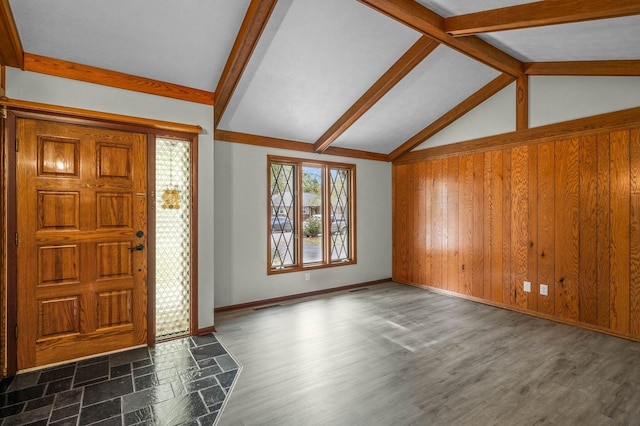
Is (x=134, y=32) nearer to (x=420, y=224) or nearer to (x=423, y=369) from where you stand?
(x=423, y=369)


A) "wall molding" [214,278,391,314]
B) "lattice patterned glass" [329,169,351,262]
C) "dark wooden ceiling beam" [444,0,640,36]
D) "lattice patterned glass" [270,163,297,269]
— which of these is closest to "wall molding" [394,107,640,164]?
"lattice patterned glass" [329,169,351,262]

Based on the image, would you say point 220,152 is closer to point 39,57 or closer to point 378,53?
point 39,57

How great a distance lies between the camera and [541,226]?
13.2 feet

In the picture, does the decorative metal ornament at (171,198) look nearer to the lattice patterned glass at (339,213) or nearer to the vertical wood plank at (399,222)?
the lattice patterned glass at (339,213)

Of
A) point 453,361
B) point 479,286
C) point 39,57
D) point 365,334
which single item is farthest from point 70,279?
point 479,286

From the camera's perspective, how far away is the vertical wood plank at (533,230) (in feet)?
13.3

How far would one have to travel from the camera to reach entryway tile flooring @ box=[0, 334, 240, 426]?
2092 mm

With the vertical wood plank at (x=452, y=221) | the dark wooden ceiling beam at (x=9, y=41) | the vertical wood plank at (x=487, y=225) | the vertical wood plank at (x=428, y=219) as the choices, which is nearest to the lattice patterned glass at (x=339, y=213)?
the vertical wood plank at (x=428, y=219)

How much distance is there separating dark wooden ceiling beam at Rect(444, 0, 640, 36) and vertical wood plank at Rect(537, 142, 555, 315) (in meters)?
1.97

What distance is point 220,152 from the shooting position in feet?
13.6

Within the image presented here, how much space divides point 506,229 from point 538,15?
2.76m

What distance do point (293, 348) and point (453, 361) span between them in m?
1.50

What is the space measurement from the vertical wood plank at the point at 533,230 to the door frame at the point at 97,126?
13.7ft

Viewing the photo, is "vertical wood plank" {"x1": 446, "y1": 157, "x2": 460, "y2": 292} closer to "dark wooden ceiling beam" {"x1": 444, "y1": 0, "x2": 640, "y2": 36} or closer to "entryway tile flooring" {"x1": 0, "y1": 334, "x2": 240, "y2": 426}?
"dark wooden ceiling beam" {"x1": 444, "y1": 0, "x2": 640, "y2": 36}
